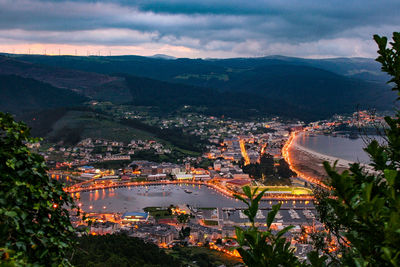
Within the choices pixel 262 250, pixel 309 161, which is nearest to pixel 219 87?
pixel 309 161

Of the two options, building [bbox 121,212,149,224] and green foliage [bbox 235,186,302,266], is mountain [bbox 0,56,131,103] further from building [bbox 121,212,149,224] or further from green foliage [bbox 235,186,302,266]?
green foliage [bbox 235,186,302,266]

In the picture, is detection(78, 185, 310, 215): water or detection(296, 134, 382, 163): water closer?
detection(78, 185, 310, 215): water

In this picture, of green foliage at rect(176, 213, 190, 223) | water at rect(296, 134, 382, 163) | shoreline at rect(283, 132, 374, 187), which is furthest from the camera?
water at rect(296, 134, 382, 163)

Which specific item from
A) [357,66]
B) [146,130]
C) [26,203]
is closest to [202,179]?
[146,130]

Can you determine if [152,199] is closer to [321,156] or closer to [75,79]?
[321,156]

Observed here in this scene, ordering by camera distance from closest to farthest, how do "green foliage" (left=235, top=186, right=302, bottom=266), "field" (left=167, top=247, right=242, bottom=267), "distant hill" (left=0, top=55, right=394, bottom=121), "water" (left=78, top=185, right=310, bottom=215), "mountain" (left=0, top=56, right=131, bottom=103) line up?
"green foliage" (left=235, top=186, right=302, bottom=266) < "field" (left=167, top=247, right=242, bottom=267) < "water" (left=78, top=185, right=310, bottom=215) < "distant hill" (left=0, top=55, right=394, bottom=121) < "mountain" (left=0, top=56, right=131, bottom=103)

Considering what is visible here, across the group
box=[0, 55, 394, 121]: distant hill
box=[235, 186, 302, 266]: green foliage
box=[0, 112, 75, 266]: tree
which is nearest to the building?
box=[0, 112, 75, 266]: tree
